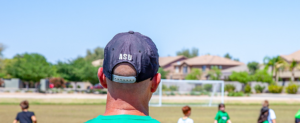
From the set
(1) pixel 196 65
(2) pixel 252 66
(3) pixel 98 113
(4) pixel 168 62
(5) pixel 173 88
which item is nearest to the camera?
(3) pixel 98 113

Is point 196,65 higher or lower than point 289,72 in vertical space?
higher

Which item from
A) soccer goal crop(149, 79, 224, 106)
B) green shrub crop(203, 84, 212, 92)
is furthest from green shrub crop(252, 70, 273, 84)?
green shrub crop(203, 84, 212, 92)

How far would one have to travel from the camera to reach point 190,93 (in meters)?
41.1

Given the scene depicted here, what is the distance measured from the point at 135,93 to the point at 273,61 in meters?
72.7

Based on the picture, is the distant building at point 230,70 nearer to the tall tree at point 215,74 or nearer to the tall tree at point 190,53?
the tall tree at point 215,74

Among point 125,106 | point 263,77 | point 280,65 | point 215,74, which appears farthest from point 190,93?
point 215,74

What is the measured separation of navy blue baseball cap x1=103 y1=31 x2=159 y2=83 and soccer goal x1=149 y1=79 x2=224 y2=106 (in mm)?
34375

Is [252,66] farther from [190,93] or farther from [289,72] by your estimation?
[190,93]

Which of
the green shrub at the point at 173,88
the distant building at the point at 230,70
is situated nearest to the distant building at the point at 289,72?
the distant building at the point at 230,70

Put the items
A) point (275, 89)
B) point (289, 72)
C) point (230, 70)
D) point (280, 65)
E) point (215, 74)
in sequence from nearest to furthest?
1. point (275, 89)
2. point (280, 65)
3. point (289, 72)
4. point (215, 74)
5. point (230, 70)

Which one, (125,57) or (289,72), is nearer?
(125,57)

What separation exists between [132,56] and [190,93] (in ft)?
130

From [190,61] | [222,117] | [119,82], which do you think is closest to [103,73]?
[119,82]

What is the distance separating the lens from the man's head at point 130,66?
1781mm
